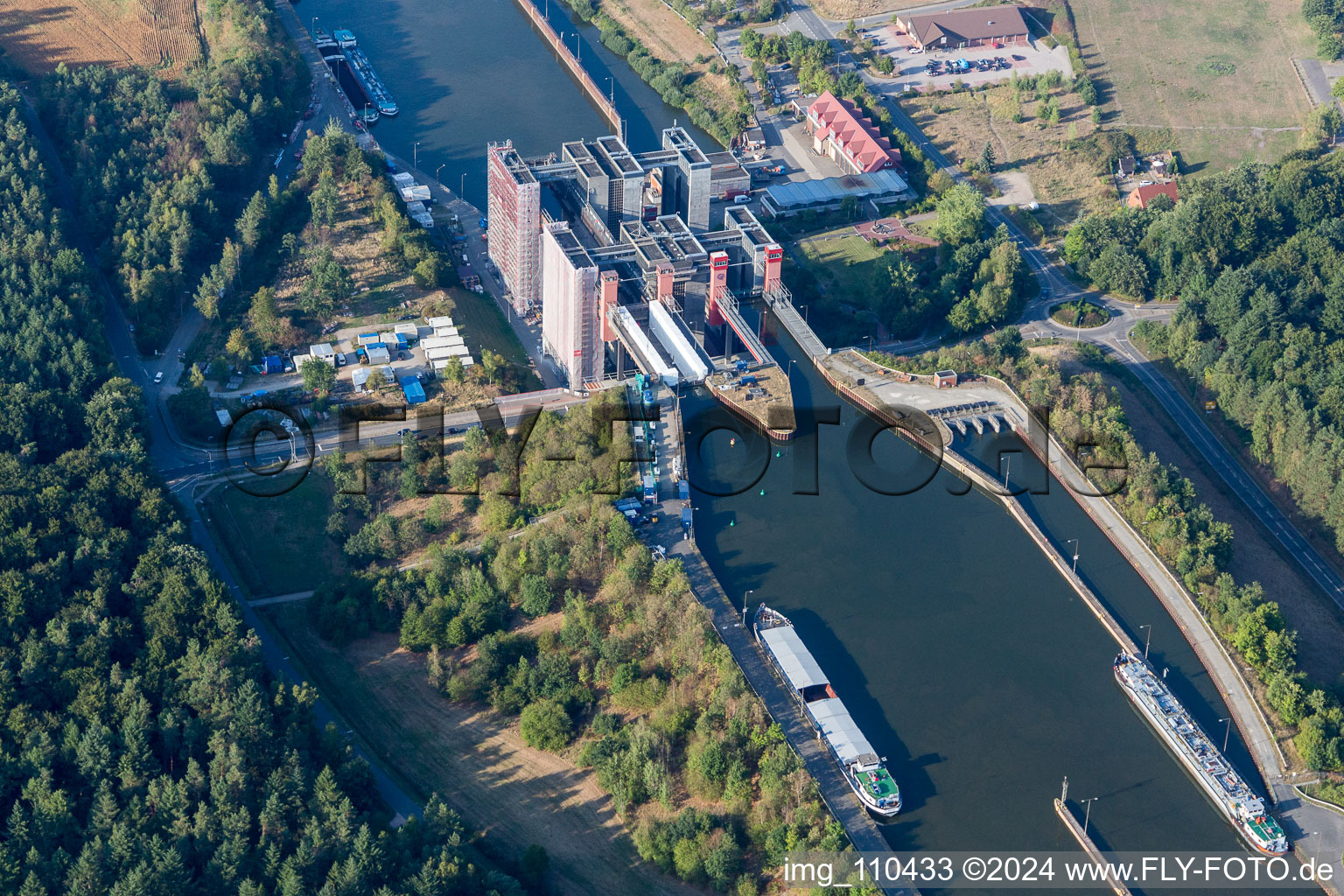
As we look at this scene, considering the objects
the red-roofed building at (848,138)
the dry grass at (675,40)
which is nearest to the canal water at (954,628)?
the red-roofed building at (848,138)

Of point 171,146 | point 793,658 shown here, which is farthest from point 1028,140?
point 793,658

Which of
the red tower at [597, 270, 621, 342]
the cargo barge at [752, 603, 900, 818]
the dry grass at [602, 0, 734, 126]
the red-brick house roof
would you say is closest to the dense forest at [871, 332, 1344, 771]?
the red tower at [597, 270, 621, 342]

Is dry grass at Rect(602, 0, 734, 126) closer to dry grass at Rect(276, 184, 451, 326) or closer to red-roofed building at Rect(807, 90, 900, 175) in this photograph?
red-roofed building at Rect(807, 90, 900, 175)

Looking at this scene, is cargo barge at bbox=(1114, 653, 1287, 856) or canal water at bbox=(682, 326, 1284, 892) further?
canal water at bbox=(682, 326, 1284, 892)

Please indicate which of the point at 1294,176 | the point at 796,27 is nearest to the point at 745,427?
the point at 1294,176

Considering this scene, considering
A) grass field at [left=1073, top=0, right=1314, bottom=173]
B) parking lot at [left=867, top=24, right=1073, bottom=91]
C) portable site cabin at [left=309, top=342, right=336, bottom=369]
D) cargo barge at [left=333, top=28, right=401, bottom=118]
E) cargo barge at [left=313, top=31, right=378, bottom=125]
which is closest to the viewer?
portable site cabin at [left=309, top=342, right=336, bottom=369]

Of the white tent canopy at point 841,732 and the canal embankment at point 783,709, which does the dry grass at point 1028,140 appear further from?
the white tent canopy at point 841,732

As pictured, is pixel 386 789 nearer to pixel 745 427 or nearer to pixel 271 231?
pixel 745 427
